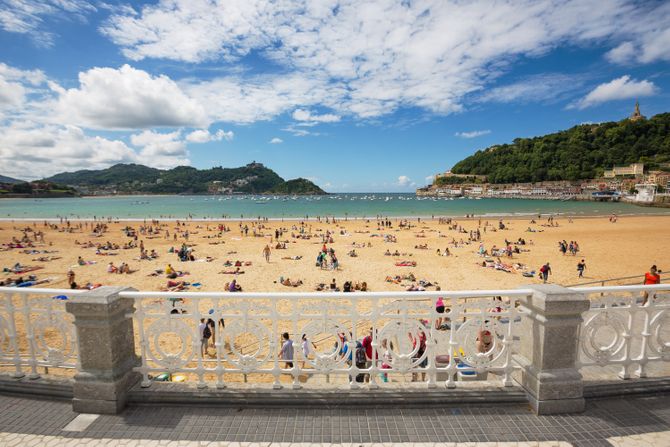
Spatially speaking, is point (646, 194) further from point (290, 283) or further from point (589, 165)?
point (290, 283)

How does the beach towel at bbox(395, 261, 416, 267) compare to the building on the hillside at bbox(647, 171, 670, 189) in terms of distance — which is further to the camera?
the building on the hillside at bbox(647, 171, 670, 189)

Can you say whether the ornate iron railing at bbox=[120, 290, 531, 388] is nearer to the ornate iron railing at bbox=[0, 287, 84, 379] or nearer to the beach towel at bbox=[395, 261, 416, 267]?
the ornate iron railing at bbox=[0, 287, 84, 379]

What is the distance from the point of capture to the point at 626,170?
111188 mm

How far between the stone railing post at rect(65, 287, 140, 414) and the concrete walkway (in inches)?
5.6

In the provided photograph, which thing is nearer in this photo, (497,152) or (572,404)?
(572,404)

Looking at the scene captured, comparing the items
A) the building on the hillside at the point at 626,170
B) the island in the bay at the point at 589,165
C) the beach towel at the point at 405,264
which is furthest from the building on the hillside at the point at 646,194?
the beach towel at the point at 405,264

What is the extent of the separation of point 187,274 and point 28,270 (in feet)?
30.6

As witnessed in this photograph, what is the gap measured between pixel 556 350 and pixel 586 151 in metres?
165

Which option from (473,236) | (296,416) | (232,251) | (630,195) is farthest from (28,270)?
(630,195)

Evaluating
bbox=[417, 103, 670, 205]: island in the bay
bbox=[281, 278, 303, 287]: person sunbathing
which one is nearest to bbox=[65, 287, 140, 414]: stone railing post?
bbox=[281, 278, 303, 287]: person sunbathing

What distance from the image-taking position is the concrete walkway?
9.43 ft

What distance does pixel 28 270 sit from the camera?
1819cm

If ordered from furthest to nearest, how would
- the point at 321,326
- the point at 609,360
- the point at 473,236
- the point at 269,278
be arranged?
the point at 473,236
the point at 269,278
the point at 609,360
the point at 321,326

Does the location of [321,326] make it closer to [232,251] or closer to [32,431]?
[32,431]
